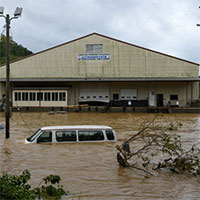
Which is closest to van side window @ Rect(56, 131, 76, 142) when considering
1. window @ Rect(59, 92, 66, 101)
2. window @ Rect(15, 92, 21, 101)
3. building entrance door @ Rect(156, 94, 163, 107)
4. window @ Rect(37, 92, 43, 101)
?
window @ Rect(59, 92, 66, 101)

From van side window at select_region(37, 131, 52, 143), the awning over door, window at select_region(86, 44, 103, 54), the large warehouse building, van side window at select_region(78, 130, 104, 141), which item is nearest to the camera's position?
van side window at select_region(37, 131, 52, 143)

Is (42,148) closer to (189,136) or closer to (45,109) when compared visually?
(189,136)

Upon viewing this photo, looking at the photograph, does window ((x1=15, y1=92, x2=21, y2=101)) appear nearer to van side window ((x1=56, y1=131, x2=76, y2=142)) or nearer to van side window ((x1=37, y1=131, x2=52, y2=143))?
van side window ((x1=37, y1=131, x2=52, y2=143))

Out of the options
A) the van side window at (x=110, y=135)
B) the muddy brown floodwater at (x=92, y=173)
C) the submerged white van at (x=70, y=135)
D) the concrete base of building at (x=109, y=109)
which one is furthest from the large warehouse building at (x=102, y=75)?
the muddy brown floodwater at (x=92, y=173)

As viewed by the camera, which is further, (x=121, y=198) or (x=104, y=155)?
(x=104, y=155)

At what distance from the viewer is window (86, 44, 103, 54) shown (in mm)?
48031

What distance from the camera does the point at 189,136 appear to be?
64.7 ft

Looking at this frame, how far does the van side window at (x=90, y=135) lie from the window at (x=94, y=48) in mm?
35631

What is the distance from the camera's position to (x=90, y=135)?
529 inches

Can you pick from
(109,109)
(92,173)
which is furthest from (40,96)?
(92,173)

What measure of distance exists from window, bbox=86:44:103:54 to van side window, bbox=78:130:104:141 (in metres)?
35.6

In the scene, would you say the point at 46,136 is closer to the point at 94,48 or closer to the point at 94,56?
the point at 94,56

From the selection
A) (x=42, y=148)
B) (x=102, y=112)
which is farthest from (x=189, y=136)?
(x=102, y=112)

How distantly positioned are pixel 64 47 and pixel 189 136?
3315 centimetres
